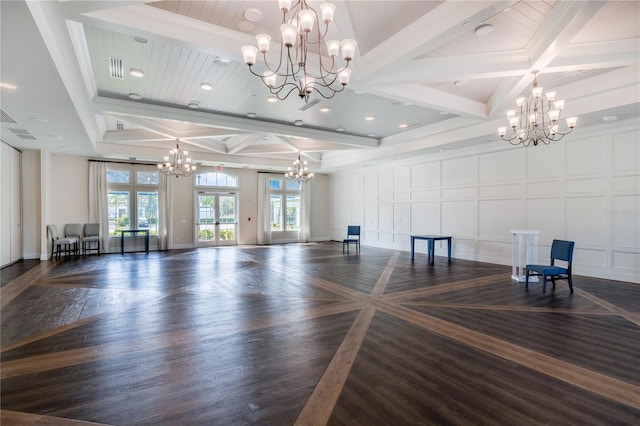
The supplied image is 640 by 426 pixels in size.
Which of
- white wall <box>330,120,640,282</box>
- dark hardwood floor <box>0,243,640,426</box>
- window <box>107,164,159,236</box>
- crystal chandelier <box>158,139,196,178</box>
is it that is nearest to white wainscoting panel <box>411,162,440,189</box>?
white wall <box>330,120,640,282</box>

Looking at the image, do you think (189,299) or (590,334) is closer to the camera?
(590,334)

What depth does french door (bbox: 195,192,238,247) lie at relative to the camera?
12.6 metres

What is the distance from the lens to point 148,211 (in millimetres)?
11555

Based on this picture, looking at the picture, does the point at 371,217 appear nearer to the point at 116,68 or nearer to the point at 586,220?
the point at 586,220

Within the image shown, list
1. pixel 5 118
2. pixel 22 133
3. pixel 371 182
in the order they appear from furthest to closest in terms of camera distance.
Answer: pixel 371 182
pixel 22 133
pixel 5 118

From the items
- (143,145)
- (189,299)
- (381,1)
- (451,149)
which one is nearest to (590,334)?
(381,1)

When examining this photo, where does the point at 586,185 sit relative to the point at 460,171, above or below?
below

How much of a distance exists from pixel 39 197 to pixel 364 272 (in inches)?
368

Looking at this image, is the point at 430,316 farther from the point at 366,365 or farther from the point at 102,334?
Result: the point at 102,334

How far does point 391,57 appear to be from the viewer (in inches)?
170

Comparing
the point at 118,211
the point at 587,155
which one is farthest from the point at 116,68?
the point at 587,155

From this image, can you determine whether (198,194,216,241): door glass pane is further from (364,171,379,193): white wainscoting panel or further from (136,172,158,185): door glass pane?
(364,171,379,193): white wainscoting panel

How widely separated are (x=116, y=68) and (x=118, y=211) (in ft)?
24.7

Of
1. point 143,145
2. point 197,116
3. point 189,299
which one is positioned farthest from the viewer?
point 143,145
